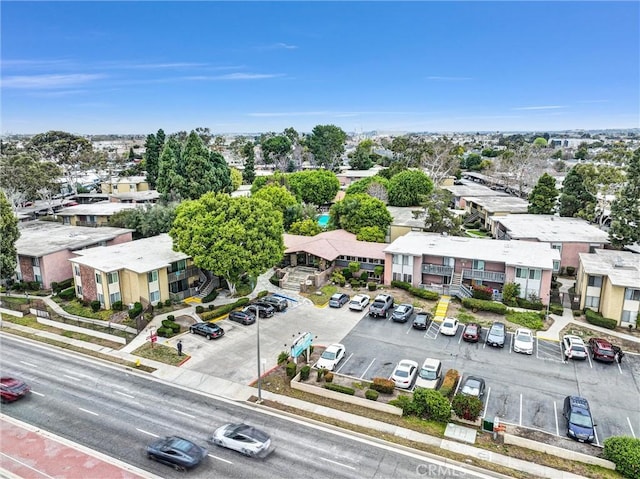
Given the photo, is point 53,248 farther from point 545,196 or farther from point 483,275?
point 545,196

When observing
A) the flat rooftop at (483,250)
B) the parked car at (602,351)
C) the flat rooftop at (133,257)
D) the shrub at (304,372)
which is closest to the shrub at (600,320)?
the parked car at (602,351)

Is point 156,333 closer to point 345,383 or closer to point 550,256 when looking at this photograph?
point 345,383

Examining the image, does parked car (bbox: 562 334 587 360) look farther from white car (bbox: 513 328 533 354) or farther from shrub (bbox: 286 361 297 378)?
shrub (bbox: 286 361 297 378)

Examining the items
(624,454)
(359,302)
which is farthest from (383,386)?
(359,302)

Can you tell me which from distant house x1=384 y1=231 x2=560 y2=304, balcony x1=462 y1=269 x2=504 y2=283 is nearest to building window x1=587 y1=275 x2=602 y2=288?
distant house x1=384 y1=231 x2=560 y2=304

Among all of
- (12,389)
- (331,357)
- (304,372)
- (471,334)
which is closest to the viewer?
(12,389)

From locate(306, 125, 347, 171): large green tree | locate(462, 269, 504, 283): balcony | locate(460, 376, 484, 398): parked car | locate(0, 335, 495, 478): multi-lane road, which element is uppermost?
locate(306, 125, 347, 171): large green tree

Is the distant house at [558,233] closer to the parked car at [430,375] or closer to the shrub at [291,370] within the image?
the parked car at [430,375]
